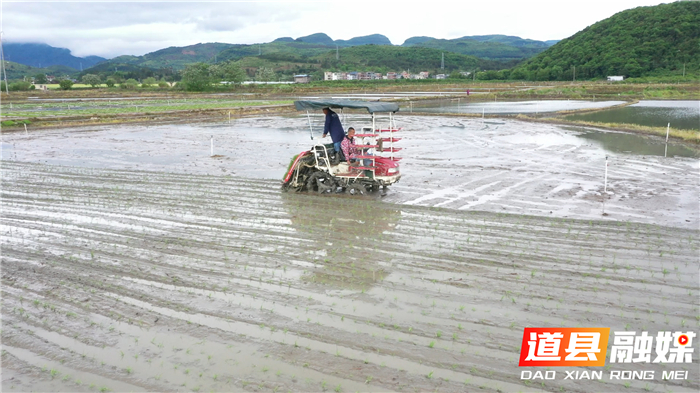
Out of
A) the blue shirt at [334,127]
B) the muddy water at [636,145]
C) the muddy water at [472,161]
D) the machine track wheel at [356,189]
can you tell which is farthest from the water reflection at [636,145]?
the blue shirt at [334,127]

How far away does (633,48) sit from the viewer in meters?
89.4

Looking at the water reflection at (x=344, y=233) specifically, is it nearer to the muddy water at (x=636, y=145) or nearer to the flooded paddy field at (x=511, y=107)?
the muddy water at (x=636, y=145)

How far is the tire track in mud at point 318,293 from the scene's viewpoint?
5.80m

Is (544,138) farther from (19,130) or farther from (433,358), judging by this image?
(19,130)

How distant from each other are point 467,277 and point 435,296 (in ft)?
3.01

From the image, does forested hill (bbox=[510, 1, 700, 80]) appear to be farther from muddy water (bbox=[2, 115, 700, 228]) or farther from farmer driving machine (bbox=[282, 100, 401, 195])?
farmer driving machine (bbox=[282, 100, 401, 195])

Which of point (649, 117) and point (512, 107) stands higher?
point (512, 107)

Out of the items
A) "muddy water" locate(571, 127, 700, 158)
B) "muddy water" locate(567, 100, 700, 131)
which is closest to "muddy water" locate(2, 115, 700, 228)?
"muddy water" locate(571, 127, 700, 158)

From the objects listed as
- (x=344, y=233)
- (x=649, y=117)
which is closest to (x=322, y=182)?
(x=344, y=233)

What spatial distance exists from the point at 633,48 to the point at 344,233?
317 ft

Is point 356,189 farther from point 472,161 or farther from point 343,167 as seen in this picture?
point 472,161

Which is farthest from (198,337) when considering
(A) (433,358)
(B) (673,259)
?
(B) (673,259)

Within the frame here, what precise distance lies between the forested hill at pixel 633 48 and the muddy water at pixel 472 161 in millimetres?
64103

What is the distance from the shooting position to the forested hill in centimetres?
8362
